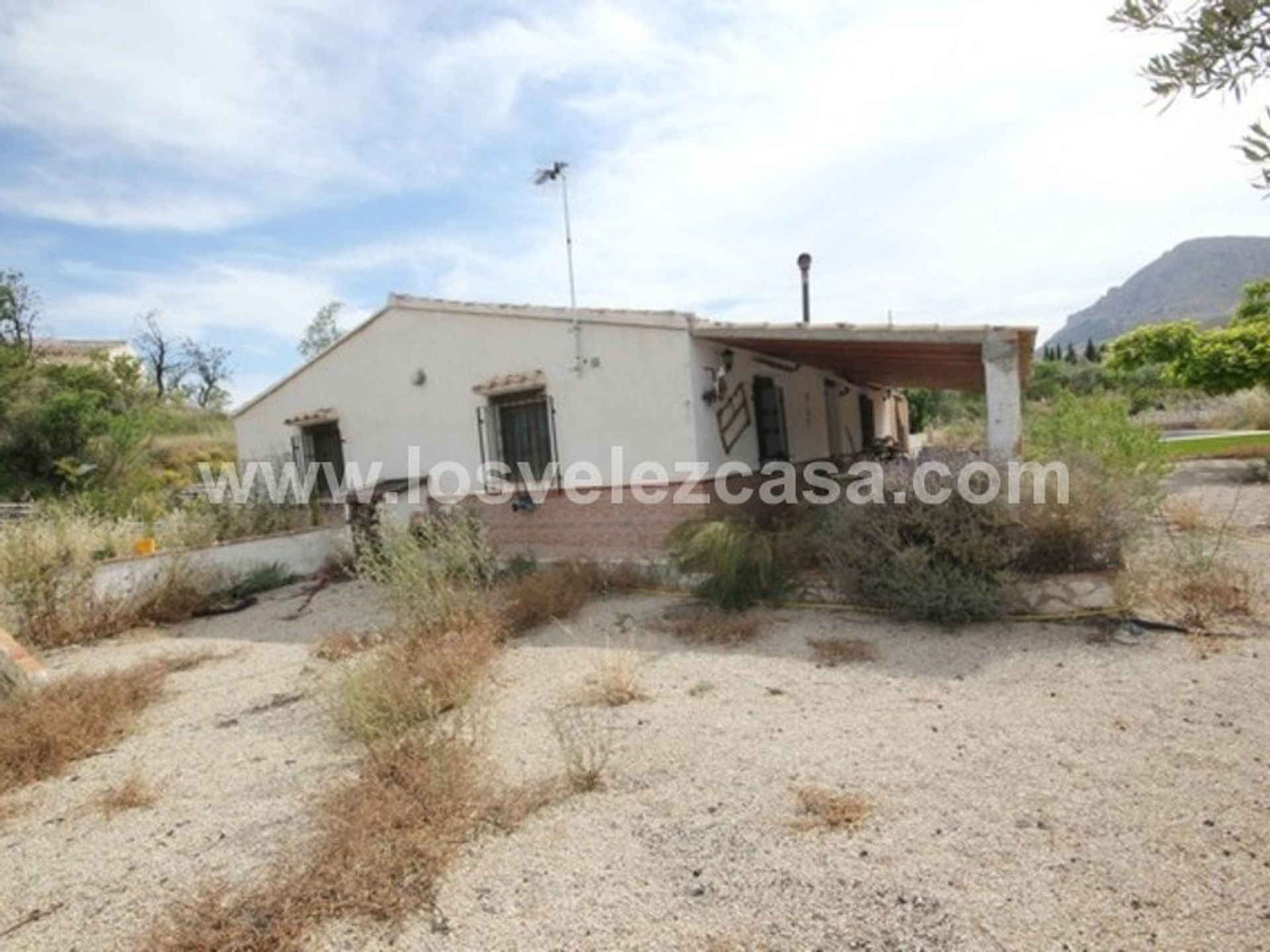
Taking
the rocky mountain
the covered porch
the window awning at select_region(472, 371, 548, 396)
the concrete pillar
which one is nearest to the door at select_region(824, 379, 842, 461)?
the covered porch

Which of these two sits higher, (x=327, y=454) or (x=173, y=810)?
(x=327, y=454)

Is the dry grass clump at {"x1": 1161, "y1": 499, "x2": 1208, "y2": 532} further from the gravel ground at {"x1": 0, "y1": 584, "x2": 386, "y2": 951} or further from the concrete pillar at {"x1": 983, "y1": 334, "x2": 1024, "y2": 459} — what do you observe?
the gravel ground at {"x1": 0, "y1": 584, "x2": 386, "y2": 951}

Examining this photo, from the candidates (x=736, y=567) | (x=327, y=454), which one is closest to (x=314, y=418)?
(x=327, y=454)

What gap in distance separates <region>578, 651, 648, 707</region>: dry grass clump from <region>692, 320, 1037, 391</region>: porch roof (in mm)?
4901

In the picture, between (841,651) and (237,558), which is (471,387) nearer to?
(237,558)

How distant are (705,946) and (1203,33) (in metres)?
3.47

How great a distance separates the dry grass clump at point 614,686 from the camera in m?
5.72

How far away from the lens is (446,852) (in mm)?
3592

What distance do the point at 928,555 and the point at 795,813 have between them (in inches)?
162

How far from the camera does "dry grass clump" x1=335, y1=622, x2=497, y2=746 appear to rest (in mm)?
4934

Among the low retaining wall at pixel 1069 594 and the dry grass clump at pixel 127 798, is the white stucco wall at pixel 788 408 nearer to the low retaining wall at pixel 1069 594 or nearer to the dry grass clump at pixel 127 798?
the low retaining wall at pixel 1069 594

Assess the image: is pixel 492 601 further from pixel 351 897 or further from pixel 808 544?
pixel 351 897

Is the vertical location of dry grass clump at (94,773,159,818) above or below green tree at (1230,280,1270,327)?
below

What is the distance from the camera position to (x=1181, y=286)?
155 metres
